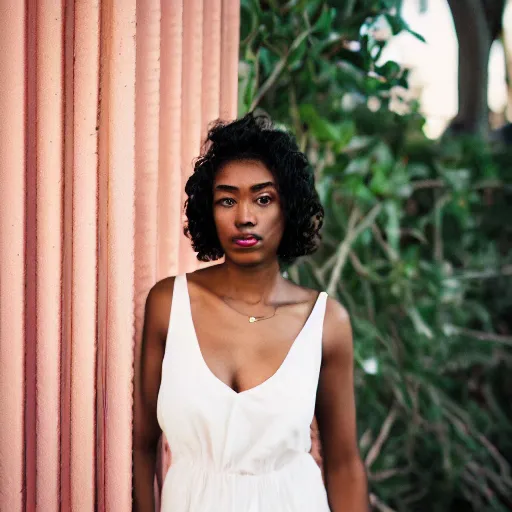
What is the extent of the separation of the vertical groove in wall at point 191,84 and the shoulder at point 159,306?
217mm

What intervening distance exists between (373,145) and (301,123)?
325 millimetres

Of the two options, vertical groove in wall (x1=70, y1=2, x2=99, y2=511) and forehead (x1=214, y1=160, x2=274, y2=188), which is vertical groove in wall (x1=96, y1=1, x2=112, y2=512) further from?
forehead (x1=214, y1=160, x2=274, y2=188)

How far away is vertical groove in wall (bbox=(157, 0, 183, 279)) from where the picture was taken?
1.29 m

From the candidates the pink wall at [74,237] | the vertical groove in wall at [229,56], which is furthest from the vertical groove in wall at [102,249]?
the vertical groove in wall at [229,56]

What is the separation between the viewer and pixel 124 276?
44.8 inches

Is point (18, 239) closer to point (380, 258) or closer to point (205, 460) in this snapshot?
point (205, 460)

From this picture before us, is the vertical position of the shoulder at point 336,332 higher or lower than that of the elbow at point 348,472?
higher

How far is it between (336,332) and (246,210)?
0.35 meters

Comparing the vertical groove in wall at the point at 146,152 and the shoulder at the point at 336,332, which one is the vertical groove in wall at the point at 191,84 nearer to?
the vertical groove in wall at the point at 146,152

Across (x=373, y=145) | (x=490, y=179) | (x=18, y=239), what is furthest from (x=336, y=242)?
(x=18, y=239)

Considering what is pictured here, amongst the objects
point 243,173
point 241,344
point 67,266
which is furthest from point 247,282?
point 67,266

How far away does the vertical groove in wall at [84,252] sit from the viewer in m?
1.07

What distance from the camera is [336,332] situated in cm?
128

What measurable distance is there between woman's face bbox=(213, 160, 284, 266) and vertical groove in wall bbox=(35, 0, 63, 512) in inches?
11.0
